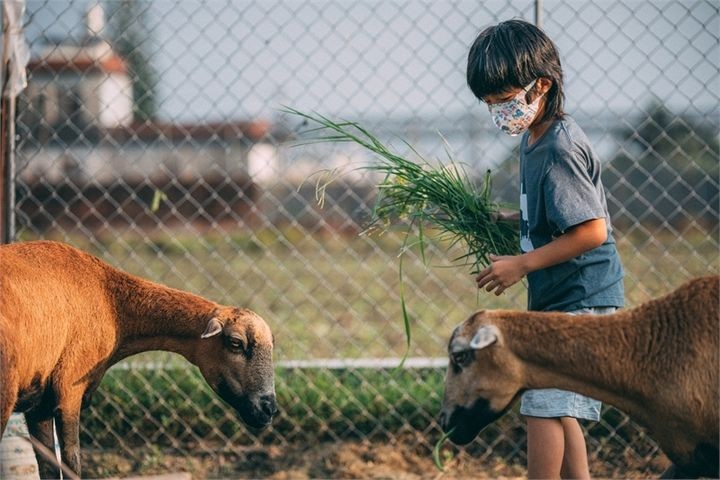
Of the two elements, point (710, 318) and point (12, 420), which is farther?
point (12, 420)

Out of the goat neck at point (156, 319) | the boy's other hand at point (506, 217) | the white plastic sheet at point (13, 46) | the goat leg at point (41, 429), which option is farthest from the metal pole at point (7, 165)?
the boy's other hand at point (506, 217)

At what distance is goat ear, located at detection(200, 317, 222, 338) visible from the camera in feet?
12.3

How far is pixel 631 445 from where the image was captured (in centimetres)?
505

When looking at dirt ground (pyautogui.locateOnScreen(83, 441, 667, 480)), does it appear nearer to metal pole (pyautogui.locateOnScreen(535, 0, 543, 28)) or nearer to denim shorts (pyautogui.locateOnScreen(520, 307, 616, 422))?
denim shorts (pyautogui.locateOnScreen(520, 307, 616, 422))

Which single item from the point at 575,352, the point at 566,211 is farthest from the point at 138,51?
the point at 575,352

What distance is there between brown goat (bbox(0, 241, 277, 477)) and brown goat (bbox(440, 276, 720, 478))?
Result: 103 cm

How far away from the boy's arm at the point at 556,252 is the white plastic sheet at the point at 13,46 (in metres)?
2.92

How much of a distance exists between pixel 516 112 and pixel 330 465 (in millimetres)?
2481

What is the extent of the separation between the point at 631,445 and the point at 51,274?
3.31m

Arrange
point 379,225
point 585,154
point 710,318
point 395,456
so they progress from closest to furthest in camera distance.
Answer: point 710,318
point 585,154
point 379,225
point 395,456

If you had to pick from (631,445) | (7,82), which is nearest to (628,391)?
(631,445)

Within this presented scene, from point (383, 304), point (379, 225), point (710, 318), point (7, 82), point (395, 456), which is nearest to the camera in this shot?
point (710, 318)

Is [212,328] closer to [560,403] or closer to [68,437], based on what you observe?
[68,437]

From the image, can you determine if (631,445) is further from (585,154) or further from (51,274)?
(51,274)
